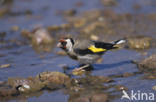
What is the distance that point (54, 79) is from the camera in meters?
5.75

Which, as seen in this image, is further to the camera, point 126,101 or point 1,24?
point 1,24

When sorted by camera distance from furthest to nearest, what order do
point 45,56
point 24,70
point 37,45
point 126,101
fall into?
1. point 37,45
2. point 45,56
3. point 24,70
4. point 126,101

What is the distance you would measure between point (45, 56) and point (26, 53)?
2.20ft

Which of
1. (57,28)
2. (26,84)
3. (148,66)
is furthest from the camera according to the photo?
(57,28)

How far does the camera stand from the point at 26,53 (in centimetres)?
814

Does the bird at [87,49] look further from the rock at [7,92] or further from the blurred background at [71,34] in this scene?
the rock at [7,92]

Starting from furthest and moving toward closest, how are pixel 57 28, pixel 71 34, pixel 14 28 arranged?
pixel 14 28 → pixel 57 28 → pixel 71 34

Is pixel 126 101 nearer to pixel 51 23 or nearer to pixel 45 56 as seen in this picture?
pixel 45 56

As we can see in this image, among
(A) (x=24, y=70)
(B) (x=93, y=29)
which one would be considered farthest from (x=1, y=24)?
(A) (x=24, y=70)

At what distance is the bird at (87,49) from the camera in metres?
6.61

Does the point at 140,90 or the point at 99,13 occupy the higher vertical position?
the point at 99,13

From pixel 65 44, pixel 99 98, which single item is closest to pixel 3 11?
pixel 65 44

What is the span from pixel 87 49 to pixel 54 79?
1335mm

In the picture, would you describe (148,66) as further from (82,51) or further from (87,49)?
(82,51)
